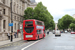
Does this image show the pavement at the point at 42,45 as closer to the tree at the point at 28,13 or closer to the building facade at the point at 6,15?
the building facade at the point at 6,15

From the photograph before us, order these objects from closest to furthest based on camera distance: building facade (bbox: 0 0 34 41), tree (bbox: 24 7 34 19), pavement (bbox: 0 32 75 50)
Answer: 1. pavement (bbox: 0 32 75 50)
2. building facade (bbox: 0 0 34 41)
3. tree (bbox: 24 7 34 19)

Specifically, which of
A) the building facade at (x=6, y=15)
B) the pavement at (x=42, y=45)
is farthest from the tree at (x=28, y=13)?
the pavement at (x=42, y=45)

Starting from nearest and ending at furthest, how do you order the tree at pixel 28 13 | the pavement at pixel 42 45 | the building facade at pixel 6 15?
the pavement at pixel 42 45 → the building facade at pixel 6 15 → the tree at pixel 28 13

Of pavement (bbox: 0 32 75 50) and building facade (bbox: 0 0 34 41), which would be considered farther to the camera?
building facade (bbox: 0 0 34 41)

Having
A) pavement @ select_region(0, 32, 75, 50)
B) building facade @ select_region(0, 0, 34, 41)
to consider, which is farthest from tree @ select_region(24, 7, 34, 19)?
pavement @ select_region(0, 32, 75, 50)

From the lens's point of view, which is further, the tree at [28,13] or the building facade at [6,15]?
the tree at [28,13]

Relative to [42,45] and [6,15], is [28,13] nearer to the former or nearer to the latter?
[6,15]

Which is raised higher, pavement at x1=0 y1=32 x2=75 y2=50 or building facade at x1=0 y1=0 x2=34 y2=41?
building facade at x1=0 y1=0 x2=34 y2=41

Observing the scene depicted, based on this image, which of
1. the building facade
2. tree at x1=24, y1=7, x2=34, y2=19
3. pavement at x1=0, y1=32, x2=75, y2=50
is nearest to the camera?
pavement at x1=0, y1=32, x2=75, y2=50

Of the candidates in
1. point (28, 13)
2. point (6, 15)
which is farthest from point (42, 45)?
point (28, 13)

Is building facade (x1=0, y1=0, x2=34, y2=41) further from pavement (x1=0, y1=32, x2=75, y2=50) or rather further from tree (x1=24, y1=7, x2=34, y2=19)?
pavement (x1=0, y1=32, x2=75, y2=50)

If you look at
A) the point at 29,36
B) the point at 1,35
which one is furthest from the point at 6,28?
the point at 29,36

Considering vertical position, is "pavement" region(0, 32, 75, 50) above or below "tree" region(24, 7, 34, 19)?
below

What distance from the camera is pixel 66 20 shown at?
10244 centimetres
